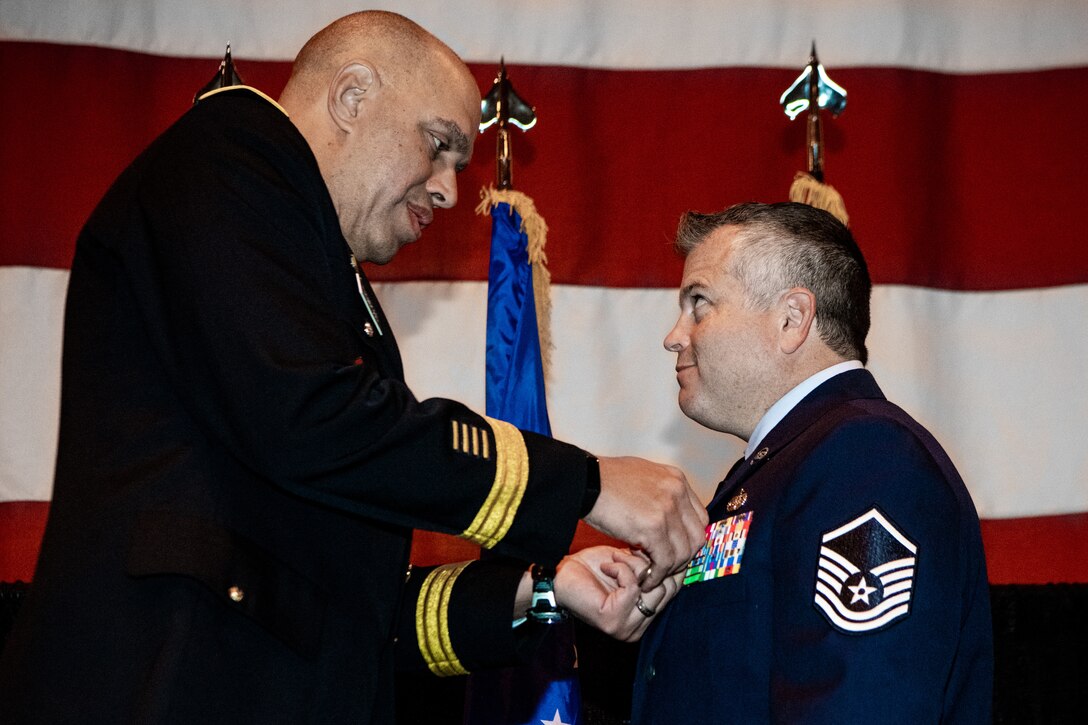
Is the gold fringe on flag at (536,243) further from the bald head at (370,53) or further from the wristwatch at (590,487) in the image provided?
the wristwatch at (590,487)

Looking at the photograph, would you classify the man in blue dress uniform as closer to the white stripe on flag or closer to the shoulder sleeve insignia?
the shoulder sleeve insignia

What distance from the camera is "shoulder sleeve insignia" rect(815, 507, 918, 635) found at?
5.89 feet

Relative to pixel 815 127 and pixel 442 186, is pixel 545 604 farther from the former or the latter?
pixel 815 127

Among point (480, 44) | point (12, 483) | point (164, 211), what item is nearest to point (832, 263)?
point (164, 211)

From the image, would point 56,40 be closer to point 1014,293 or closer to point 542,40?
point 542,40

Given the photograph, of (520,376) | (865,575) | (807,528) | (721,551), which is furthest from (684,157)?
(865,575)

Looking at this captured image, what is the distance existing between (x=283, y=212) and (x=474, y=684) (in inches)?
67.3

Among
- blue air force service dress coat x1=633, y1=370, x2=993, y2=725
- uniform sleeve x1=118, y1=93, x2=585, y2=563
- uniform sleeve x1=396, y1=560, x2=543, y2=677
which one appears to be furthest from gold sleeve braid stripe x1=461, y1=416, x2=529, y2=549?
uniform sleeve x1=396, y1=560, x2=543, y2=677

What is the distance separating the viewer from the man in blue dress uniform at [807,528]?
1800 millimetres

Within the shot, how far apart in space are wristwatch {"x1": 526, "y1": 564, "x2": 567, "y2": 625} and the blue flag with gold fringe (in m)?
0.76

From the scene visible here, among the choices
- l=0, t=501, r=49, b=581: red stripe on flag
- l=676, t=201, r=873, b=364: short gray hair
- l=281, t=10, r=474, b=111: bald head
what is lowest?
l=0, t=501, r=49, b=581: red stripe on flag

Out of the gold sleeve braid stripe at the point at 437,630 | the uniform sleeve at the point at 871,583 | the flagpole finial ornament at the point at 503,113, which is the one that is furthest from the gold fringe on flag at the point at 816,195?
the gold sleeve braid stripe at the point at 437,630

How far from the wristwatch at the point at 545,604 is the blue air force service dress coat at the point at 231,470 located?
0.51 meters

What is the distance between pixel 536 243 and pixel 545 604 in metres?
1.29
